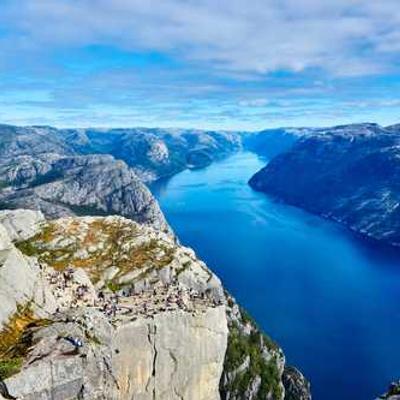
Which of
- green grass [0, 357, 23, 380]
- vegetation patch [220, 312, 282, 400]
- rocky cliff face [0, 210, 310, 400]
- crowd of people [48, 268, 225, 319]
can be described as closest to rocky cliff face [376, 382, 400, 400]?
rocky cliff face [0, 210, 310, 400]

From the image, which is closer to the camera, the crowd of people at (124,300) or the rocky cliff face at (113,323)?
the rocky cliff face at (113,323)

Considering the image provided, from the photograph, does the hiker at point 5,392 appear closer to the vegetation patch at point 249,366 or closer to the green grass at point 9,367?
the green grass at point 9,367

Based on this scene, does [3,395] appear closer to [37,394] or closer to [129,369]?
[37,394]

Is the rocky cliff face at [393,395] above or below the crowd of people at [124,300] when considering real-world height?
above

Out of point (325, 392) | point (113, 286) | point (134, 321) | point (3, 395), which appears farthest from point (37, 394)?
point (325, 392)

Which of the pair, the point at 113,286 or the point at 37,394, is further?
the point at 113,286

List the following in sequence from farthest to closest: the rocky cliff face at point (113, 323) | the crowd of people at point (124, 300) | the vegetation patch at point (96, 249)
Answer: the vegetation patch at point (96, 249), the crowd of people at point (124, 300), the rocky cliff face at point (113, 323)

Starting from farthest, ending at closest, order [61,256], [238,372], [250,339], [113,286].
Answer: [250,339]
[238,372]
[61,256]
[113,286]

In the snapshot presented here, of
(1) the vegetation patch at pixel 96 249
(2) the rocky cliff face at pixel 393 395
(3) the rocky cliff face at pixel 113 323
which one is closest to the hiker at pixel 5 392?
(3) the rocky cliff face at pixel 113 323

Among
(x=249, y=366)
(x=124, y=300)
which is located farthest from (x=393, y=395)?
(x=249, y=366)
